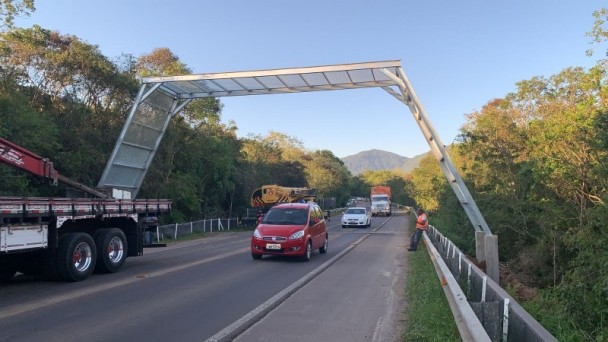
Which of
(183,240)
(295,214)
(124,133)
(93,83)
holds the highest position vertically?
(93,83)

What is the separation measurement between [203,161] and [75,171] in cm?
1194

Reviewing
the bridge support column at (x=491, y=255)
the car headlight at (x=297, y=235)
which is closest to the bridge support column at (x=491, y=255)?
the bridge support column at (x=491, y=255)

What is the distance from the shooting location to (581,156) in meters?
13.1

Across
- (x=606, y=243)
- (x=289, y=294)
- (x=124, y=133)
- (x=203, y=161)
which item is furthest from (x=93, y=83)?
(x=606, y=243)

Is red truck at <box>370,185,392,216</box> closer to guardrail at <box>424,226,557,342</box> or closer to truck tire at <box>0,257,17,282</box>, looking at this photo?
truck tire at <box>0,257,17,282</box>

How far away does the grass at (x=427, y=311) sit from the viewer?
6.17 meters

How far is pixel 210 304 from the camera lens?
812 cm

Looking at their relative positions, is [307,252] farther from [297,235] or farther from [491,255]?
[491,255]

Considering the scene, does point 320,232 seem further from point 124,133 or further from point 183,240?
point 183,240

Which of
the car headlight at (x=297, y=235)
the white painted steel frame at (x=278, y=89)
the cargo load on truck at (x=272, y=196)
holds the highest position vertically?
the white painted steel frame at (x=278, y=89)

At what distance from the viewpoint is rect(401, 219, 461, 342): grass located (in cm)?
617

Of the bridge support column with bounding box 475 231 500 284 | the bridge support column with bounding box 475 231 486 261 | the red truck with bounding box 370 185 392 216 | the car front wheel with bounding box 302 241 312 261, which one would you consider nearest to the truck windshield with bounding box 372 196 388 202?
the red truck with bounding box 370 185 392 216

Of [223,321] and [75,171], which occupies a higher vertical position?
[75,171]

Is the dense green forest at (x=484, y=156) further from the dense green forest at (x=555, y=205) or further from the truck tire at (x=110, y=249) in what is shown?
the truck tire at (x=110, y=249)
